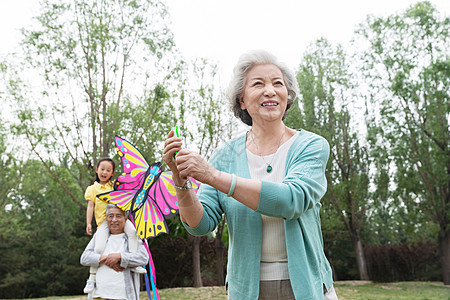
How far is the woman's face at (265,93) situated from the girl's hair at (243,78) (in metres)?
0.02

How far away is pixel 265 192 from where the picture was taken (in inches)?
50.4

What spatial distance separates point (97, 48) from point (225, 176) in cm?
1070

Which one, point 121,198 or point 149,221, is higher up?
point 121,198

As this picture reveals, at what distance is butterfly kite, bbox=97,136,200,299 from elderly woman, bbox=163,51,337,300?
292 centimetres

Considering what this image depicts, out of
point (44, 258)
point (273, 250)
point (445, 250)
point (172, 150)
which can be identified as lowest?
point (273, 250)

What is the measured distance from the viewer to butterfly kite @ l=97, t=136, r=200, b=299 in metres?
4.59

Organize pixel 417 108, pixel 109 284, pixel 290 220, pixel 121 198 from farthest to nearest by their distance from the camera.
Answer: pixel 417 108
pixel 121 198
pixel 109 284
pixel 290 220

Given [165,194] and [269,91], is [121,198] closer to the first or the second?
[165,194]

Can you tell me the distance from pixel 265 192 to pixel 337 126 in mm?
16666

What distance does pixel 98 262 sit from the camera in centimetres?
411

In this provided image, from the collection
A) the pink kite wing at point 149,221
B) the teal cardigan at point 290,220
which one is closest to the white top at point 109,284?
the pink kite wing at point 149,221

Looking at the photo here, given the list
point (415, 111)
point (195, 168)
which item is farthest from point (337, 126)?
point (195, 168)

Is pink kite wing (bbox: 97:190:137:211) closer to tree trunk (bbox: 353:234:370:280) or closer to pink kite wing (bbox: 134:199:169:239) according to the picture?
pink kite wing (bbox: 134:199:169:239)

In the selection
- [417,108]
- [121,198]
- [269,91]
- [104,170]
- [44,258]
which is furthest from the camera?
[44,258]
